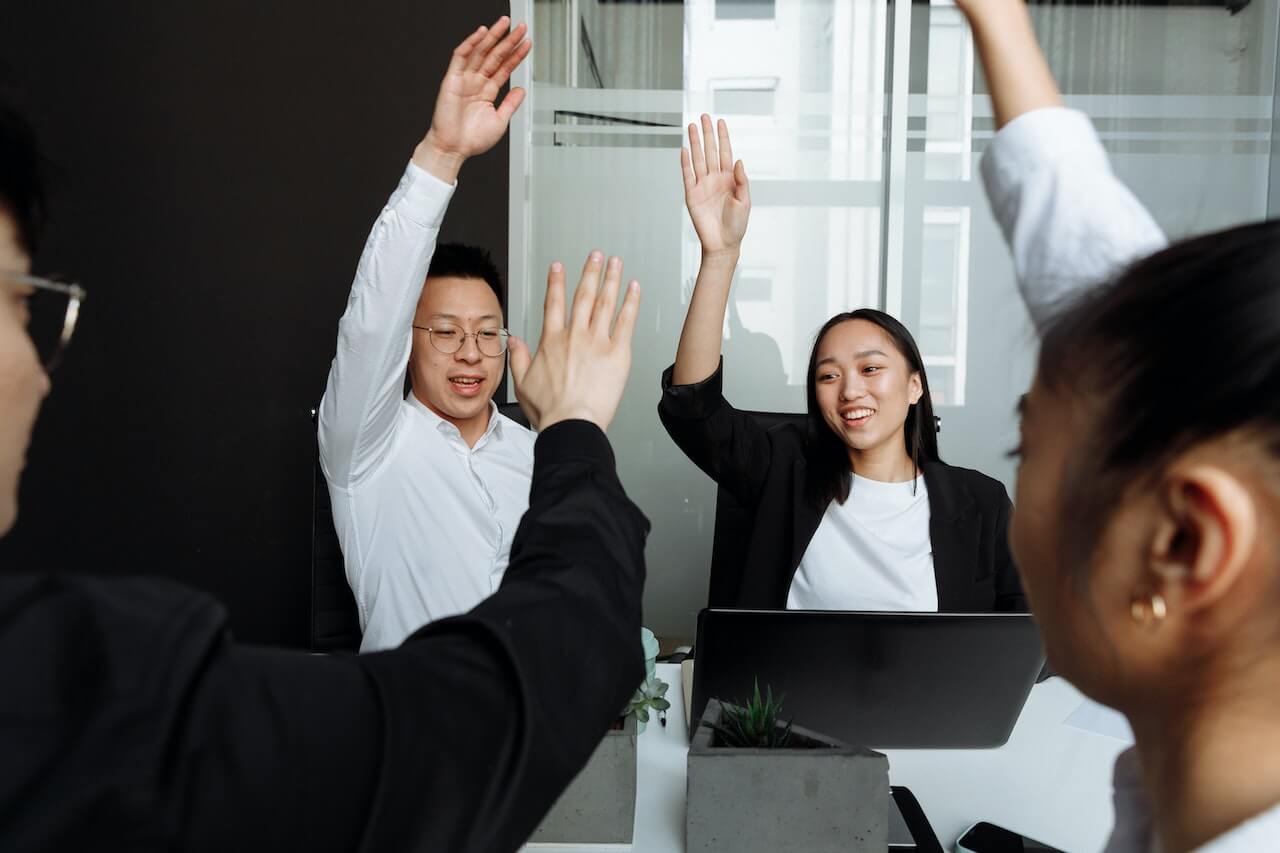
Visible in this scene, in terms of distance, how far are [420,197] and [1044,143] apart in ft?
3.55

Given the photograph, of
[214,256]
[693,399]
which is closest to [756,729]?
[693,399]

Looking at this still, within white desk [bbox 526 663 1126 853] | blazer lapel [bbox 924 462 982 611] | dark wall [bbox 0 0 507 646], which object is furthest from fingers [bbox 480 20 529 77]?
dark wall [bbox 0 0 507 646]

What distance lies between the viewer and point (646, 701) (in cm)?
122

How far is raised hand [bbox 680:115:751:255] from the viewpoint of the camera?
2152 mm

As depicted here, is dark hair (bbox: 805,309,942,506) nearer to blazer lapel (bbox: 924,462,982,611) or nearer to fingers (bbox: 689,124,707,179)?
blazer lapel (bbox: 924,462,982,611)

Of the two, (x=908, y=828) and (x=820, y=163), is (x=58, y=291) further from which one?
(x=820, y=163)

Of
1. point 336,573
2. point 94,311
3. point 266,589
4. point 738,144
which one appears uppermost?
point 738,144

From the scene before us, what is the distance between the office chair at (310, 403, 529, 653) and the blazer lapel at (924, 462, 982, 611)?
139 centimetres

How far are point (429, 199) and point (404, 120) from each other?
2.03 meters

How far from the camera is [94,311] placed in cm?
317

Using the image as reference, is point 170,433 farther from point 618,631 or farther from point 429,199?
point 618,631

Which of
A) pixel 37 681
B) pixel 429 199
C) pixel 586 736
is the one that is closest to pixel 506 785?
pixel 586 736

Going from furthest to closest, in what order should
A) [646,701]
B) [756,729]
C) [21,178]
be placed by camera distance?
[646,701]
[756,729]
[21,178]

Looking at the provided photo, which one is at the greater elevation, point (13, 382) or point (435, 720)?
point (13, 382)
